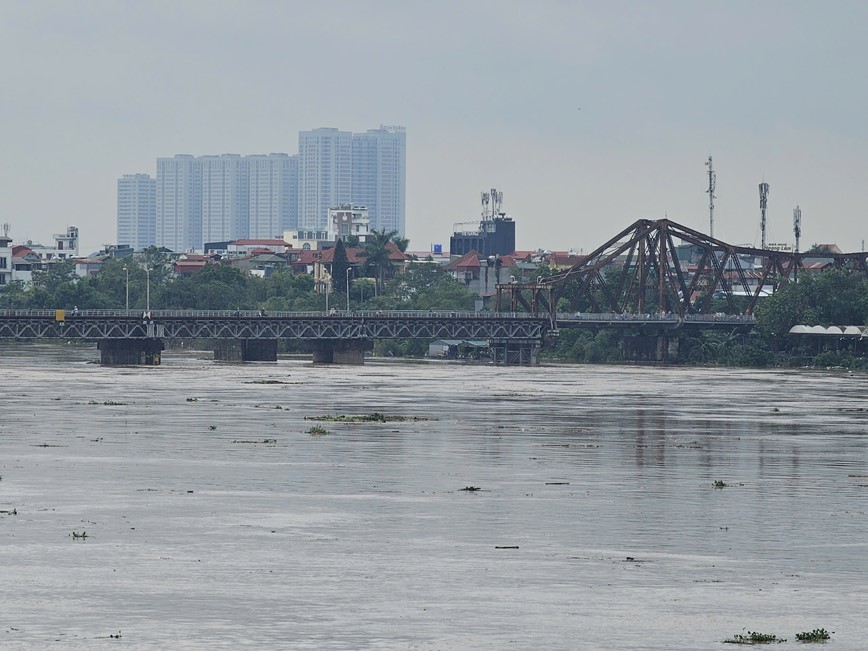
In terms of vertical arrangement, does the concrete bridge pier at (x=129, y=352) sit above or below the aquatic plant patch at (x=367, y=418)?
above

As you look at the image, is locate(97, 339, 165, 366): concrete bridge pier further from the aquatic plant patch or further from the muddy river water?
the aquatic plant patch

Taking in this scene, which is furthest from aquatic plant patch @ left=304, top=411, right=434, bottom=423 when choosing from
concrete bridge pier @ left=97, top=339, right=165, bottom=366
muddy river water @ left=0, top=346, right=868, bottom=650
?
concrete bridge pier @ left=97, top=339, right=165, bottom=366

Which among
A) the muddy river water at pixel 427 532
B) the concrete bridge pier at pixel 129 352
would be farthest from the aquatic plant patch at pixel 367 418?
the concrete bridge pier at pixel 129 352

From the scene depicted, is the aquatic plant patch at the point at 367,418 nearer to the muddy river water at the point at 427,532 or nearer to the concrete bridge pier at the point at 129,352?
the muddy river water at the point at 427,532

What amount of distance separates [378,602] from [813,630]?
752 centimetres

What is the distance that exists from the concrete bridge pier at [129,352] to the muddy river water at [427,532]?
310 feet

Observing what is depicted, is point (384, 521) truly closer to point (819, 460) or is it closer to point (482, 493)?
point (482, 493)

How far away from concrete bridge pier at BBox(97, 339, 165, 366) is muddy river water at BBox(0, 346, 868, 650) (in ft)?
310

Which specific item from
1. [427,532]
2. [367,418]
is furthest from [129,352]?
[427,532]

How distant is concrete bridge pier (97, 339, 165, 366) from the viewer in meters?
182

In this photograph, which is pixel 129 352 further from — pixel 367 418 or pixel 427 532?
pixel 427 532

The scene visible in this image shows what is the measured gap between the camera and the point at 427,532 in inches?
1618

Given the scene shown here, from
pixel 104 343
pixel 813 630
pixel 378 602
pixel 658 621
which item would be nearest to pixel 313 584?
pixel 378 602

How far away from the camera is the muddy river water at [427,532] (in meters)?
29.8
